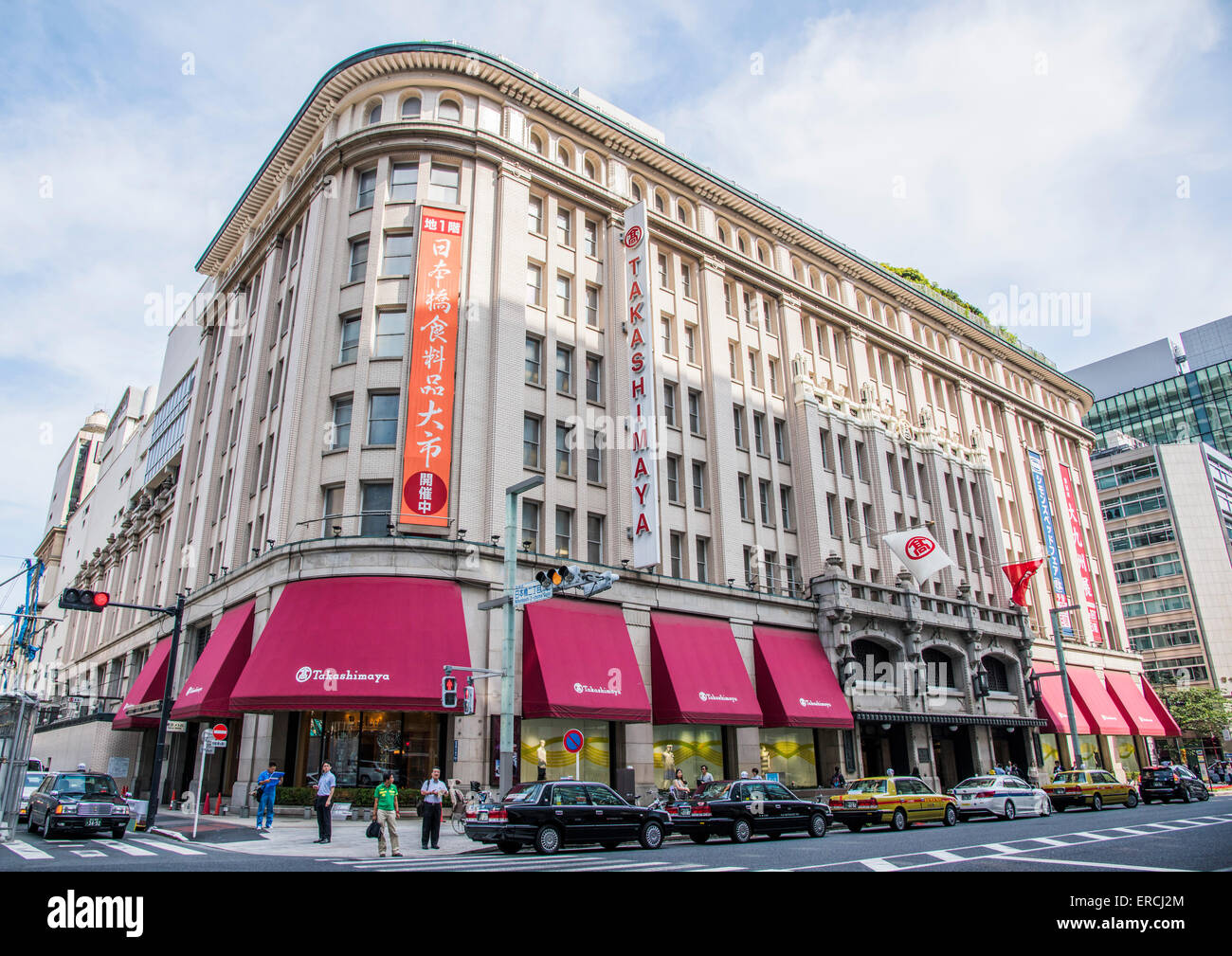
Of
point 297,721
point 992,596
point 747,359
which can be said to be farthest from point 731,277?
point 297,721

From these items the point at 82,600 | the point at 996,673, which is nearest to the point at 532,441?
the point at 82,600

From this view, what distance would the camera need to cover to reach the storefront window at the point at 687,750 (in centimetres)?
3017

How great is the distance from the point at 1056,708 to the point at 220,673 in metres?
41.6

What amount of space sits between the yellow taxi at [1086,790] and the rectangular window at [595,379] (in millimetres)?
21996

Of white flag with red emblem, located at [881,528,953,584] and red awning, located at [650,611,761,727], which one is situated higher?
white flag with red emblem, located at [881,528,953,584]

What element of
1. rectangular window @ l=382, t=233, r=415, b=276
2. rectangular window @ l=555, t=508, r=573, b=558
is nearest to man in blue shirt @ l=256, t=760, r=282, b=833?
rectangular window @ l=555, t=508, r=573, b=558

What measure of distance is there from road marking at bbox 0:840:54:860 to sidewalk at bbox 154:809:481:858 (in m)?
3.34

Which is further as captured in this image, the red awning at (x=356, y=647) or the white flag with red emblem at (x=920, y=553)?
the white flag with red emblem at (x=920, y=553)

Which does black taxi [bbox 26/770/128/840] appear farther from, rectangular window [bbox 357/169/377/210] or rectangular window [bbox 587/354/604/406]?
rectangular window [bbox 357/169/377/210]

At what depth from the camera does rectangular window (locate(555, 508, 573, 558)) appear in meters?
30.0

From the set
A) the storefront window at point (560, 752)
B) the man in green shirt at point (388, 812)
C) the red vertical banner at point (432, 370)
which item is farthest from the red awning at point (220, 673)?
the man in green shirt at point (388, 812)

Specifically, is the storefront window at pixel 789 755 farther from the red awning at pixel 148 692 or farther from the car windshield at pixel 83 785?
the red awning at pixel 148 692
